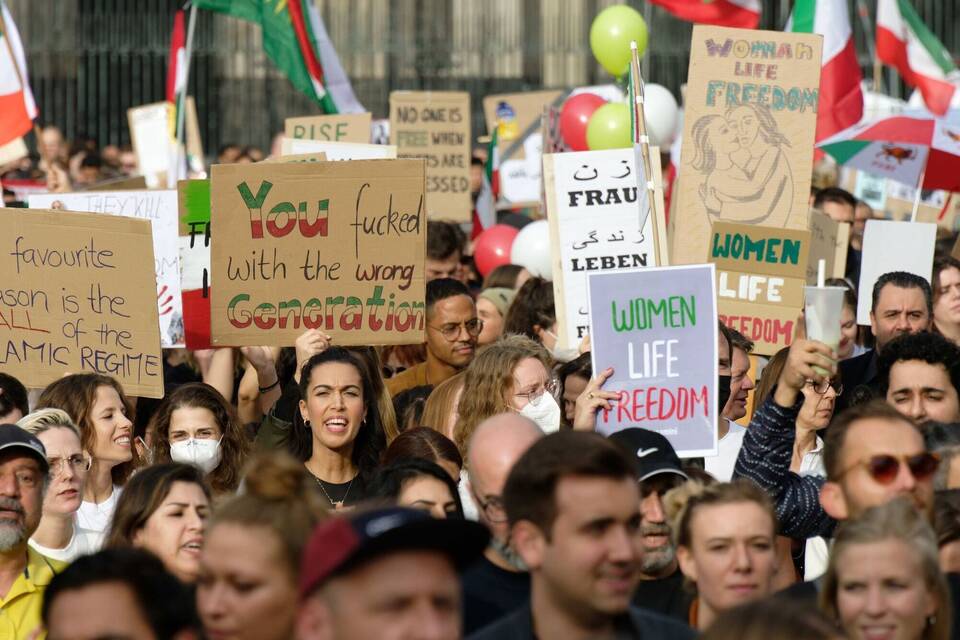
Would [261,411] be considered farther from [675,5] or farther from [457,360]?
[675,5]

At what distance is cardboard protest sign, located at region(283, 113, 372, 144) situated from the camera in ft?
42.3

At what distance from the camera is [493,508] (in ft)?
16.4

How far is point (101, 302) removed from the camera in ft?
26.7

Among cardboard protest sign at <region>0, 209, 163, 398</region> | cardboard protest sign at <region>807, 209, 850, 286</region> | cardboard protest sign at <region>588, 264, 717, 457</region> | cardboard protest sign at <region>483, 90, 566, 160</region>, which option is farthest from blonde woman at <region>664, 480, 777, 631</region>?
cardboard protest sign at <region>483, 90, 566, 160</region>

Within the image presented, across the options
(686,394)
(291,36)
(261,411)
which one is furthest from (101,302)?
(291,36)

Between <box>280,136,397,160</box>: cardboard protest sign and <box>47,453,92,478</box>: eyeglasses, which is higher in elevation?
<box>280,136,397,160</box>: cardboard protest sign

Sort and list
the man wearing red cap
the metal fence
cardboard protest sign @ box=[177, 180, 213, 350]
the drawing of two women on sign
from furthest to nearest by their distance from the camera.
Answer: the metal fence, the drawing of two women on sign, cardboard protest sign @ box=[177, 180, 213, 350], the man wearing red cap

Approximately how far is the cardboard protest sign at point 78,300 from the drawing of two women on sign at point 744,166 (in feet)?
9.93

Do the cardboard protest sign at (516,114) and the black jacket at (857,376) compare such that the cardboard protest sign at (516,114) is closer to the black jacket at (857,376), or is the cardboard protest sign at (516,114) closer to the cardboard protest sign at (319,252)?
the cardboard protest sign at (319,252)

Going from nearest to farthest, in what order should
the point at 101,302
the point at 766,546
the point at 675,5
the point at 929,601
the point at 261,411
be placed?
the point at 929,601
the point at 766,546
the point at 101,302
the point at 261,411
the point at 675,5

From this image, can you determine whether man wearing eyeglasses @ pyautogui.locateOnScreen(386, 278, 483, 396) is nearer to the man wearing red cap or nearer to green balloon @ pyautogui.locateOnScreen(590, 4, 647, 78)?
green balloon @ pyautogui.locateOnScreen(590, 4, 647, 78)

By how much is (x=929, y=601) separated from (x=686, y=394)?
101 inches

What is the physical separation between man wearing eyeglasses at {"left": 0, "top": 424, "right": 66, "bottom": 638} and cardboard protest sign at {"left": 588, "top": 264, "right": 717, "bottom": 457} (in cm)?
207

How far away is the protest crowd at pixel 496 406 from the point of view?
12.6ft
